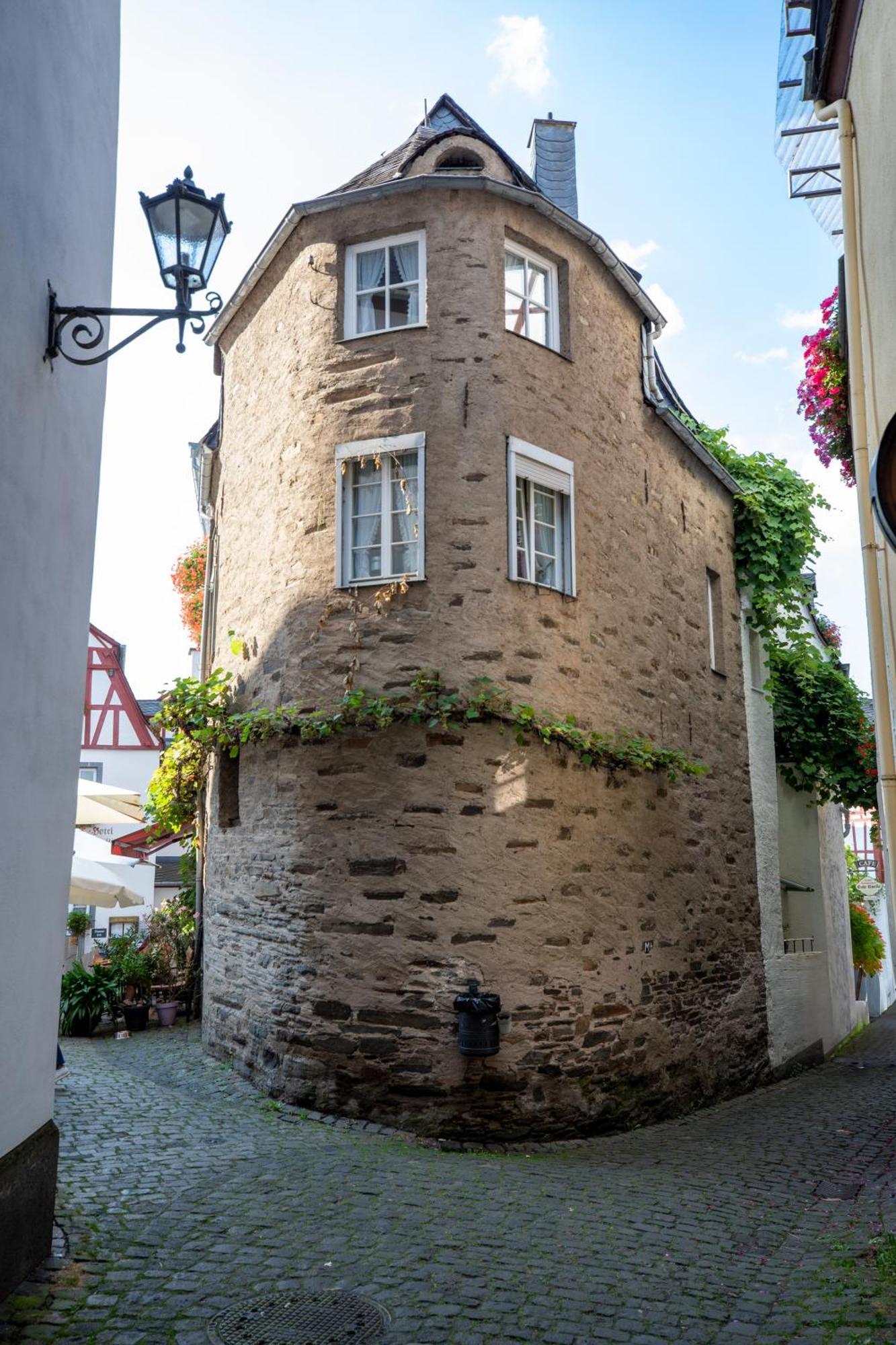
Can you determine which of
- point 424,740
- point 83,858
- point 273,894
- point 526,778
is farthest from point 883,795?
point 83,858

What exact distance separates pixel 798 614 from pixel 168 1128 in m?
10.6

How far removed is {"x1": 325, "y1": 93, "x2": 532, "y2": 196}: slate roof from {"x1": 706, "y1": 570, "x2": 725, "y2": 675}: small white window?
501cm

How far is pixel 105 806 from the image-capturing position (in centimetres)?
1242

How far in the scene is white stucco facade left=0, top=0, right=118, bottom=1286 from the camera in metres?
4.63

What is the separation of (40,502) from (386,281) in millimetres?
5517

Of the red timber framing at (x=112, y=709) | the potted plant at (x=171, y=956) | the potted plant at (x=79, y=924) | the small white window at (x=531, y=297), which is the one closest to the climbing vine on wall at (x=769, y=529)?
the small white window at (x=531, y=297)

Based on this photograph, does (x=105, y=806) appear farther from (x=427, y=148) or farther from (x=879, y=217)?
(x=879, y=217)

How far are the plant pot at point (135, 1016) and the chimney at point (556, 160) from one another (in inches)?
439

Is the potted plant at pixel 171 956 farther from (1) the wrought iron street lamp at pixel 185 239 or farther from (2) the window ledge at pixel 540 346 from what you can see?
(1) the wrought iron street lamp at pixel 185 239

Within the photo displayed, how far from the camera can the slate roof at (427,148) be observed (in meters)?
10.1

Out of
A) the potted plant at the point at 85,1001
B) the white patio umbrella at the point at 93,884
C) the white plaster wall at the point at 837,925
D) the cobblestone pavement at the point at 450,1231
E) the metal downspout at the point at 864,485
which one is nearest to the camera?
the cobblestone pavement at the point at 450,1231

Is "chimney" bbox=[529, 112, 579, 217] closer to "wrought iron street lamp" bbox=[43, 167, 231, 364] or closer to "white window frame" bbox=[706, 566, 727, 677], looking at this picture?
"white window frame" bbox=[706, 566, 727, 677]

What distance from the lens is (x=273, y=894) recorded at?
29.8ft

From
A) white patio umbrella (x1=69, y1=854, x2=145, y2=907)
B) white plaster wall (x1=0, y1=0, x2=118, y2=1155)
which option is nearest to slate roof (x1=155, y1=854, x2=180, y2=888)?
white patio umbrella (x1=69, y1=854, x2=145, y2=907)
